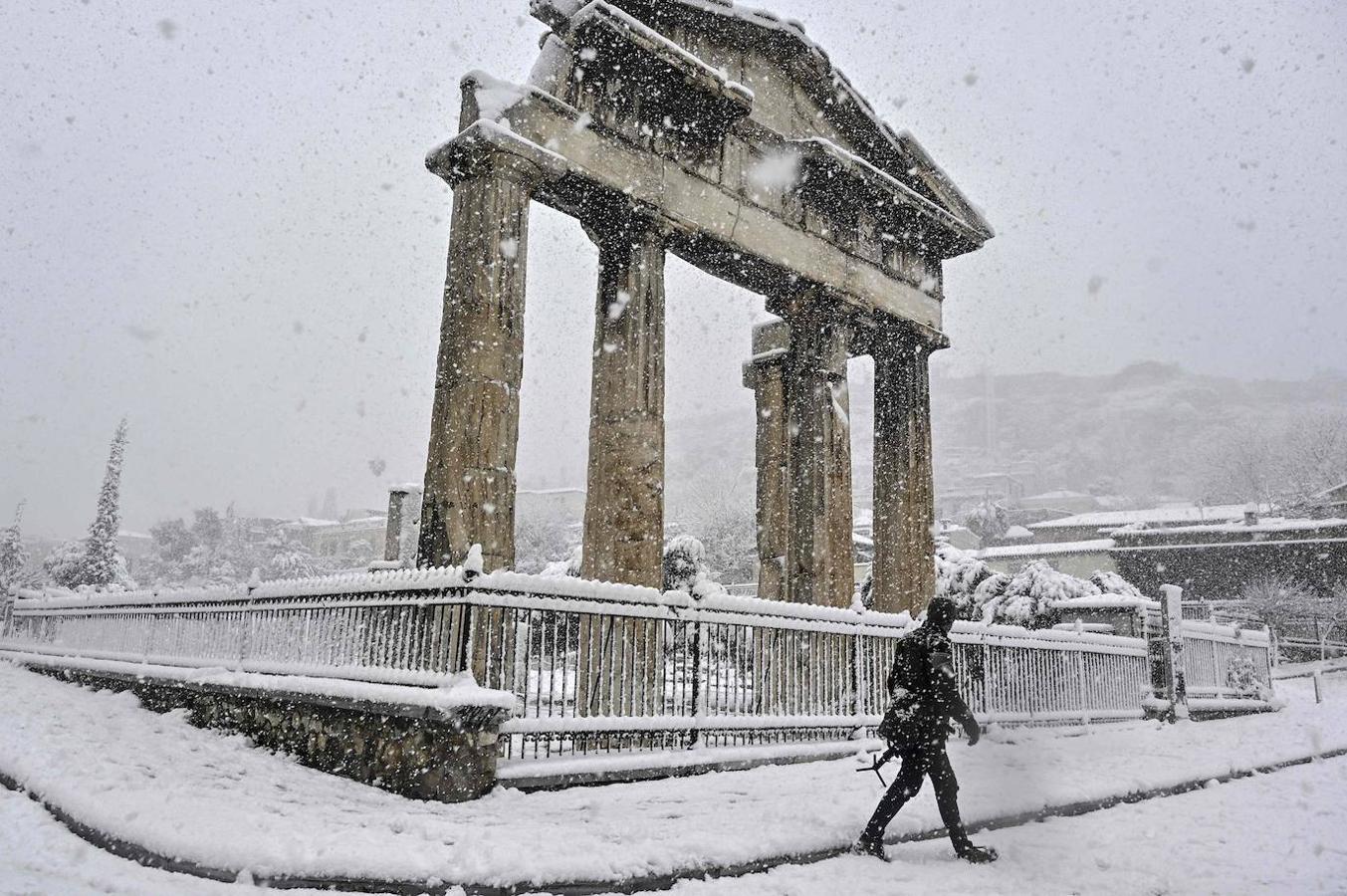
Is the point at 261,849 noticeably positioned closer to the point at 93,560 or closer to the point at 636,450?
the point at 636,450

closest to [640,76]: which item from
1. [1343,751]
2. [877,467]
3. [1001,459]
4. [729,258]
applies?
[729,258]

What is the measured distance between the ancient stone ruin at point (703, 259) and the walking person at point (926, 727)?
444cm

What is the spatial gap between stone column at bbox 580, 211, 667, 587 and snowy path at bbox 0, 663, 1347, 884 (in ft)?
9.88

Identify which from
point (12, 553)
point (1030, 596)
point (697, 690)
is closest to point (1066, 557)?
point (1030, 596)

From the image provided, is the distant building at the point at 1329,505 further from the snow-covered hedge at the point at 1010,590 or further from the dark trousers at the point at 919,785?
the dark trousers at the point at 919,785

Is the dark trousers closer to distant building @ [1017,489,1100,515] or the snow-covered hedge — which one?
the snow-covered hedge


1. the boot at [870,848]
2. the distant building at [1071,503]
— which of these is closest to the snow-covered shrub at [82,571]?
the boot at [870,848]

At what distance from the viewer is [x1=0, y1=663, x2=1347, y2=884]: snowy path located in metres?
4.35

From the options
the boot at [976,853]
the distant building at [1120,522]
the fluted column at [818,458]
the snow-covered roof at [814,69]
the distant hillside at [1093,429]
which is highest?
the distant hillside at [1093,429]

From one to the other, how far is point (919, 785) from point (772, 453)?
31.3 ft

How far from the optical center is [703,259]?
12.6 meters

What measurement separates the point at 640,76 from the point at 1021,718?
386 inches

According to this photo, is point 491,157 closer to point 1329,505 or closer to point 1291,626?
point 1291,626

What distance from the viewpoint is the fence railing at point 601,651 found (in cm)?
667
